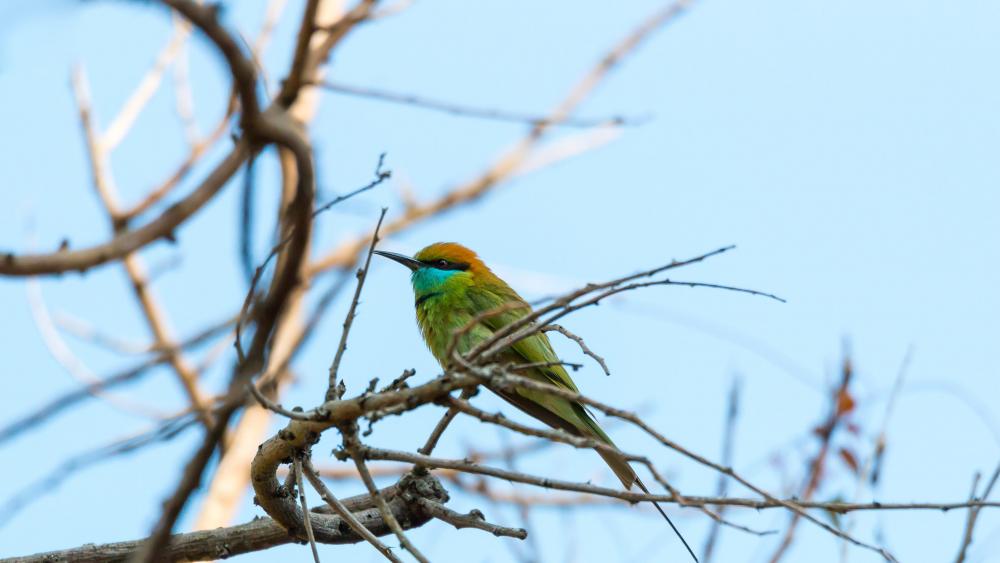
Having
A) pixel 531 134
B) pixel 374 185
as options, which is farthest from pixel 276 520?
pixel 531 134

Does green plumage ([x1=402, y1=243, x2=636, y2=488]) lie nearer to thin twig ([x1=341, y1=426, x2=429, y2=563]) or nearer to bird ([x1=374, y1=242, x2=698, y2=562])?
bird ([x1=374, y1=242, x2=698, y2=562])

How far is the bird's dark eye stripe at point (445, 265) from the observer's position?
4961mm

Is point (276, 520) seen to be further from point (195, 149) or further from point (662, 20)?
point (662, 20)

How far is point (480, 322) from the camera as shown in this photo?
414 centimetres

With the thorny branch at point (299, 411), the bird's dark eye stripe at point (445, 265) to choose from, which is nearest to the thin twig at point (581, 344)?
the thorny branch at point (299, 411)

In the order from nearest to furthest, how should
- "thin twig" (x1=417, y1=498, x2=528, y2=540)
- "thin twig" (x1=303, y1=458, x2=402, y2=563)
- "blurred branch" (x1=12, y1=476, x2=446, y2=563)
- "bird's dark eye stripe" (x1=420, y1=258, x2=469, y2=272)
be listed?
"thin twig" (x1=303, y1=458, x2=402, y2=563) < "thin twig" (x1=417, y1=498, x2=528, y2=540) < "blurred branch" (x1=12, y1=476, x2=446, y2=563) < "bird's dark eye stripe" (x1=420, y1=258, x2=469, y2=272)

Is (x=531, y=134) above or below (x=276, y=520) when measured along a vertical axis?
above

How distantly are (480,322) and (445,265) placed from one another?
2.88ft

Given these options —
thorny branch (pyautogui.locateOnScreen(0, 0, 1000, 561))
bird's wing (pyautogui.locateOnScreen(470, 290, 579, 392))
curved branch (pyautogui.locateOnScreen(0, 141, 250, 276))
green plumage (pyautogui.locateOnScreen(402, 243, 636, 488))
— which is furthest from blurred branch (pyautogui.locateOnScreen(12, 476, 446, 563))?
bird's wing (pyautogui.locateOnScreen(470, 290, 579, 392))

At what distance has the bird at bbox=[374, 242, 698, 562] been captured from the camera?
3912mm

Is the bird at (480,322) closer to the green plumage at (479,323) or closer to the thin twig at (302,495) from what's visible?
the green plumage at (479,323)

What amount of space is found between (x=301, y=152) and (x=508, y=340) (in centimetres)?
78

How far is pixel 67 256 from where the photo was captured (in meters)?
2.19

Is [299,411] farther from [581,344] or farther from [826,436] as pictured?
[826,436]
